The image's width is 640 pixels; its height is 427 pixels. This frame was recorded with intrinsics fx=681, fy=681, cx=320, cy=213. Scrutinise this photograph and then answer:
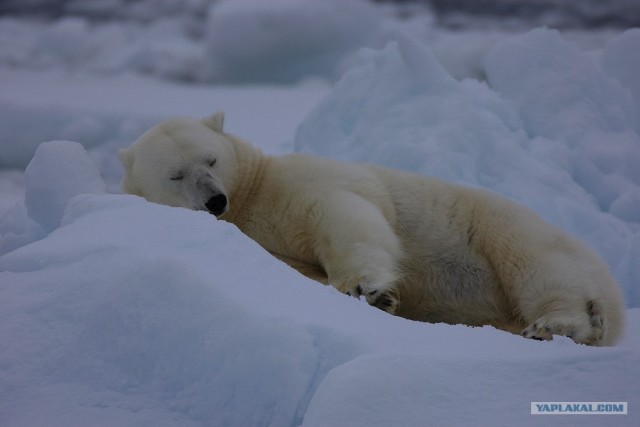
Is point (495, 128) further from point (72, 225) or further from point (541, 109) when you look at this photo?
point (72, 225)

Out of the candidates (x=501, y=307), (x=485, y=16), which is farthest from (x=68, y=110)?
(x=485, y=16)

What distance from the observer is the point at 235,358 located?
1.62m

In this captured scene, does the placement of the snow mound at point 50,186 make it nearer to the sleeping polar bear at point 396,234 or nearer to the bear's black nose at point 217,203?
the sleeping polar bear at point 396,234

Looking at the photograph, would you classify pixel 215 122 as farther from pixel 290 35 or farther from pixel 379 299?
pixel 290 35

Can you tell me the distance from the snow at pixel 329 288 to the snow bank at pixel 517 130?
14 millimetres

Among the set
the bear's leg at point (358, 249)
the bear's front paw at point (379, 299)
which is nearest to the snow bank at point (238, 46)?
the bear's leg at point (358, 249)

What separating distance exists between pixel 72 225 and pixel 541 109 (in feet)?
12.5

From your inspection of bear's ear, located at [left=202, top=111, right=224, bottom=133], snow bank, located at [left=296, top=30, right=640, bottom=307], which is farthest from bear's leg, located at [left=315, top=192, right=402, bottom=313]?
snow bank, located at [left=296, top=30, right=640, bottom=307]

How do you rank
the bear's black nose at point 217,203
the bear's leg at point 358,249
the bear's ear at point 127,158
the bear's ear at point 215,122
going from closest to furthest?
the bear's leg at point 358,249
the bear's black nose at point 217,203
the bear's ear at point 127,158
the bear's ear at point 215,122

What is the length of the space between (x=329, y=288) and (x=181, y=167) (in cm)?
123

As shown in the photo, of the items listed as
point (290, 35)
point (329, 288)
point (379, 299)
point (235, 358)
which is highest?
point (235, 358)

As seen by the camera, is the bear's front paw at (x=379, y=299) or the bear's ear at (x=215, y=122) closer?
the bear's front paw at (x=379, y=299)

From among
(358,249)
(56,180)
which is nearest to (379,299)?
(358,249)

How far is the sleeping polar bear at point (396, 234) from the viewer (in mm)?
2539
